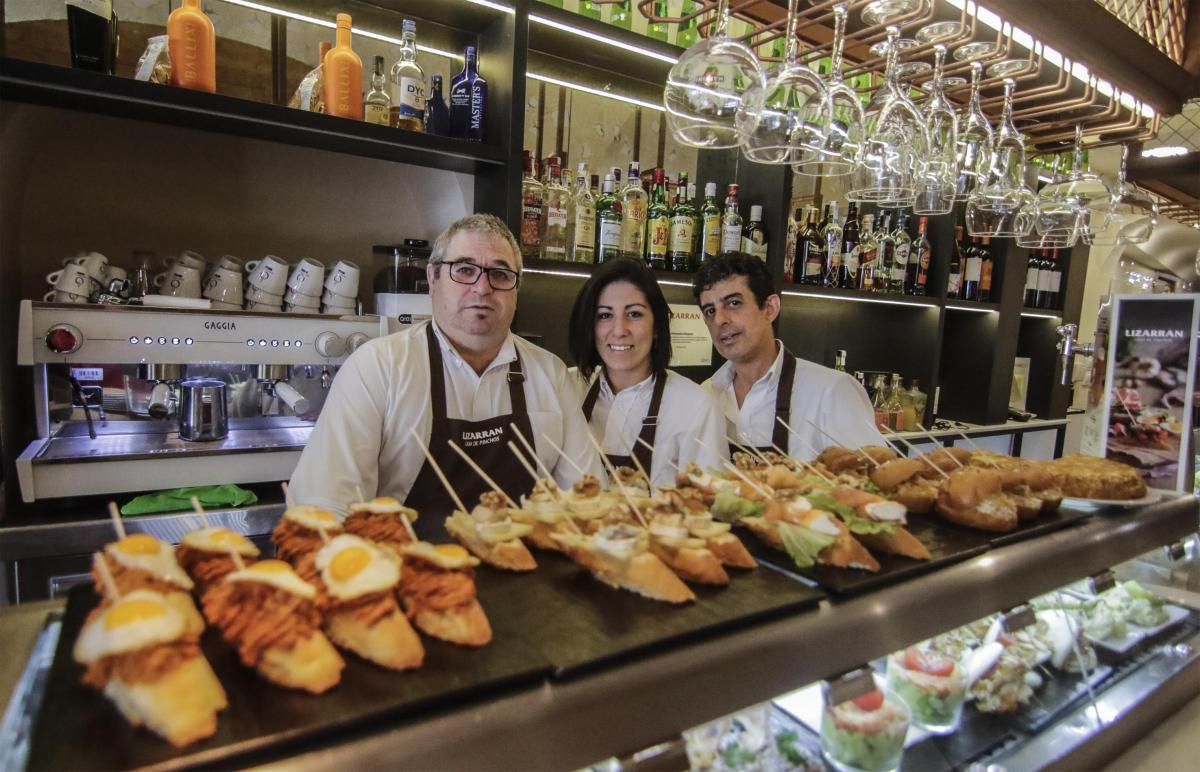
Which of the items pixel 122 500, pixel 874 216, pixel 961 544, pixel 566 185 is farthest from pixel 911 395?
pixel 122 500

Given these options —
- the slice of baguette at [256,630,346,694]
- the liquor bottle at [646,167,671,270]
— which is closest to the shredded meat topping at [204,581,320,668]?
the slice of baguette at [256,630,346,694]

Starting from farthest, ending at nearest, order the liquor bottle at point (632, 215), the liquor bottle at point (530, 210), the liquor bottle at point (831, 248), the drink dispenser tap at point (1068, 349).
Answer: the liquor bottle at point (831, 248) → the drink dispenser tap at point (1068, 349) → the liquor bottle at point (632, 215) → the liquor bottle at point (530, 210)

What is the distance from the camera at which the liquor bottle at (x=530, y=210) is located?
284 cm

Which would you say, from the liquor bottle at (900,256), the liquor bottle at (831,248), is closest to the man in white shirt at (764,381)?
the liquor bottle at (831,248)

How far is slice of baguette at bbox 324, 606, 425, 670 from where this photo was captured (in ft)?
2.66

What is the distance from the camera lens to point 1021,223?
2.45m

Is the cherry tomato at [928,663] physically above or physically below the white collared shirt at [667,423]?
below

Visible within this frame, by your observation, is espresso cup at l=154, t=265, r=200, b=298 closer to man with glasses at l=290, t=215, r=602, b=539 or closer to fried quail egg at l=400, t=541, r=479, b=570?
man with glasses at l=290, t=215, r=602, b=539

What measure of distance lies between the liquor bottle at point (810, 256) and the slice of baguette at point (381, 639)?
3264 millimetres

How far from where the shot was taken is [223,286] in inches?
97.1

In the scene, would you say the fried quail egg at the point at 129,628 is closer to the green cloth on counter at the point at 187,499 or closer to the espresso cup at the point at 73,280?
the green cloth on counter at the point at 187,499

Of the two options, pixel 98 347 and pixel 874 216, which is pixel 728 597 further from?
pixel 874 216

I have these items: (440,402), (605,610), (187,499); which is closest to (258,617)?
(605,610)

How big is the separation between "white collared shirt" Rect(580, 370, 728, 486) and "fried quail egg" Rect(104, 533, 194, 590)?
1.78 meters
